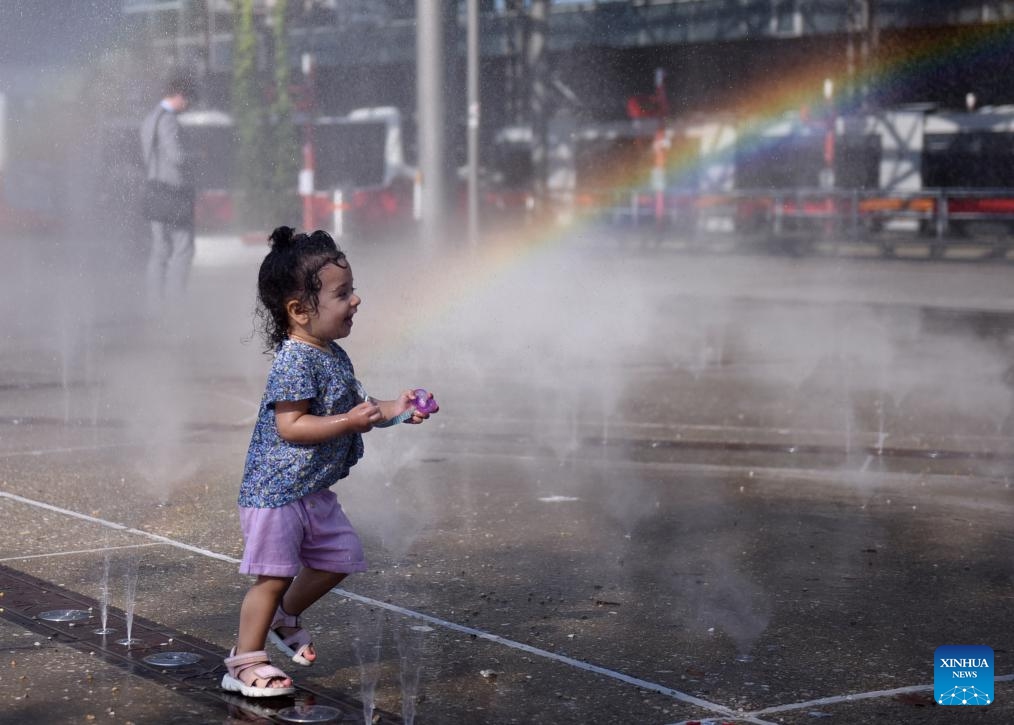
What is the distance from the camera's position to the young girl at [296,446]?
3311 mm

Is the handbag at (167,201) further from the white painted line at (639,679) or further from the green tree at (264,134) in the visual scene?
the green tree at (264,134)

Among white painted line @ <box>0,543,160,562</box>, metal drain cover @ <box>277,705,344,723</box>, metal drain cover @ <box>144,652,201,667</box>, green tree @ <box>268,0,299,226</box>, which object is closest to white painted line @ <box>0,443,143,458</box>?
white painted line @ <box>0,543,160,562</box>

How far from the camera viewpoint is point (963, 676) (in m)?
3.38

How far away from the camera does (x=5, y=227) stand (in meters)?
21.4

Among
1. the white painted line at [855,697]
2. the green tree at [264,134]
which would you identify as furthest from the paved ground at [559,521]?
the green tree at [264,134]

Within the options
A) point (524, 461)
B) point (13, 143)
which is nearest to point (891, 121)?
point (13, 143)

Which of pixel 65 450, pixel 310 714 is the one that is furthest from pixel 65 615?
pixel 65 450

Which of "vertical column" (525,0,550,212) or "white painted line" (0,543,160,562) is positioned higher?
"vertical column" (525,0,550,212)

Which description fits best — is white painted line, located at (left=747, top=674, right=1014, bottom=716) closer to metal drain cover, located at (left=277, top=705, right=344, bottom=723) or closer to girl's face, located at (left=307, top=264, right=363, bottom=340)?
metal drain cover, located at (left=277, top=705, right=344, bottom=723)

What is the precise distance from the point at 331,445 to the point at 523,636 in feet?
2.45

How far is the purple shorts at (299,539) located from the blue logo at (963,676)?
52.1 inches

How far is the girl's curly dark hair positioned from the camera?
11.0ft

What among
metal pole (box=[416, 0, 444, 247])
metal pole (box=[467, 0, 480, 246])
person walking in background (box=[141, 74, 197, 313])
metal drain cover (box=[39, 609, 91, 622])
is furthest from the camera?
metal pole (box=[467, 0, 480, 246])

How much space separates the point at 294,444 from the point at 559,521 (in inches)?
75.0
